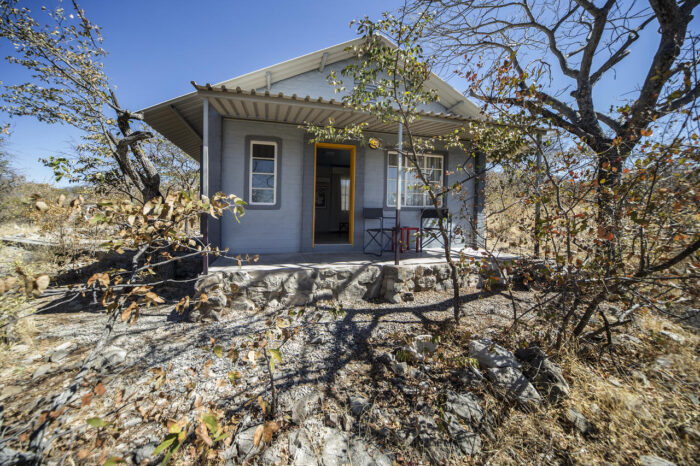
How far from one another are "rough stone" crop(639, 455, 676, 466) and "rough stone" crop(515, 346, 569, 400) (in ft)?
1.83

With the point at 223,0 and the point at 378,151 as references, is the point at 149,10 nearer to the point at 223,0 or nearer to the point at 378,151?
the point at 223,0

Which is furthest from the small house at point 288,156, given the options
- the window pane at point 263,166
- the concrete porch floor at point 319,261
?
the concrete porch floor at point 319,261

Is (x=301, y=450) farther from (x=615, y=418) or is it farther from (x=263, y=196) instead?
(x=263, y=196)

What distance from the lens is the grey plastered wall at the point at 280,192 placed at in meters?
5.58

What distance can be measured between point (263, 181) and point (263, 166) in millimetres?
313

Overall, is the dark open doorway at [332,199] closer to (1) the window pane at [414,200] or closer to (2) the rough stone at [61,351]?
(1) the window pane at [414,200]

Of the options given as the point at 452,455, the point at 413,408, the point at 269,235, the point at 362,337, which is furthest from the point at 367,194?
the point at 452,455

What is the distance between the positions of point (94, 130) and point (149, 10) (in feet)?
10.2

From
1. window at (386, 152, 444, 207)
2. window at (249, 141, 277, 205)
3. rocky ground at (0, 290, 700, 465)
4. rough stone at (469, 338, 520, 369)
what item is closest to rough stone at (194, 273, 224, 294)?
rocky ground at (0, 290, 700, 465)

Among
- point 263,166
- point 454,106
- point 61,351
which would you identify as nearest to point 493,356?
point 61,351

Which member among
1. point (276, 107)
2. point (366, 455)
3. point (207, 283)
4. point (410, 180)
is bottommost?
point (366, 455)

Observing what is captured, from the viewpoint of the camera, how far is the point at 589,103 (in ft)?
15.7

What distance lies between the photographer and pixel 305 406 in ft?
8.32

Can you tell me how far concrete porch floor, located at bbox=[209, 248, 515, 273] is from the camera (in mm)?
4566
